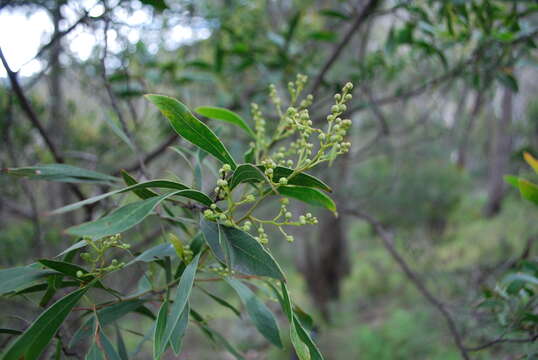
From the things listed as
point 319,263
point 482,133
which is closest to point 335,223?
point 319,263

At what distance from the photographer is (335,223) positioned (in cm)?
490

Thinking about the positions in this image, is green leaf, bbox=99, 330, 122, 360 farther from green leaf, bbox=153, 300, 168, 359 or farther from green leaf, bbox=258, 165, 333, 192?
green leaf, bbox=258, 165, 333, 192

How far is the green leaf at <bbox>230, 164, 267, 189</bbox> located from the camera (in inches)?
22.0

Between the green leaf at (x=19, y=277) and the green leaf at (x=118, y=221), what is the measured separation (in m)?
0.17

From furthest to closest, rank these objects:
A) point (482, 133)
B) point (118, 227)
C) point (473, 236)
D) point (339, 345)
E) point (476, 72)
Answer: point (482, 133) < point (473, 236) < point (339, 345) < point (476, 72) < point (118, 227)

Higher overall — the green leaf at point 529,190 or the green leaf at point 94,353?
the green leaf at point 529,190

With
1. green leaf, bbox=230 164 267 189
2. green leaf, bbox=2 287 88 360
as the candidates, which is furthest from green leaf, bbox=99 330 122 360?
green leaf, bbox=230 164 267 189

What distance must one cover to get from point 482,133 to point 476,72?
35.4 ft

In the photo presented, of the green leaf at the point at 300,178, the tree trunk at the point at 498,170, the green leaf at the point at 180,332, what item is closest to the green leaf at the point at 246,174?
the green leaf at the point at 300,178

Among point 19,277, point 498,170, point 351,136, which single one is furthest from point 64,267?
point 498,170

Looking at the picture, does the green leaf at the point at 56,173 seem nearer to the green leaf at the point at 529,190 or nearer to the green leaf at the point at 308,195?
the green leaf at the point at 308,195

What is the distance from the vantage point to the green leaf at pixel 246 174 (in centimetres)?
56

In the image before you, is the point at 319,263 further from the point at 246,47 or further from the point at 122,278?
the point at 246,47

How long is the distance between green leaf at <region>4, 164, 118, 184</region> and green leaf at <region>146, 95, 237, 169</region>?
28 cm
